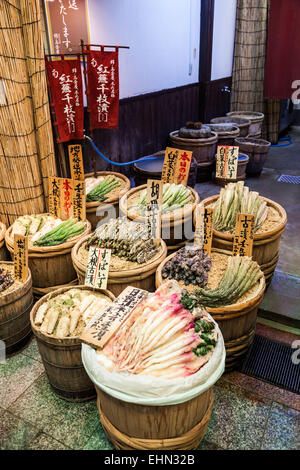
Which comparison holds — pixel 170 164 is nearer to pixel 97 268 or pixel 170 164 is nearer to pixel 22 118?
pixel 22 118

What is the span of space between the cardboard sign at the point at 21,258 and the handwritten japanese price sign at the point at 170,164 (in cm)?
264

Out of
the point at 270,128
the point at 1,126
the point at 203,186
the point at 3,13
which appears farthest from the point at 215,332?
the point at 270,128

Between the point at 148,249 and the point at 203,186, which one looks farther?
the point at 203,186

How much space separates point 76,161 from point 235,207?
110 inches

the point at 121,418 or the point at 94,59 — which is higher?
the point at 94,59

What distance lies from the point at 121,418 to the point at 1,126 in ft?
13.8

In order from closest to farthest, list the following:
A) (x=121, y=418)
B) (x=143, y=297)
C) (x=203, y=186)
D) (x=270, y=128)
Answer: (x=121, y=418)
(x=143, y=297)
(x=203, y=186)
(x=270, y=128)

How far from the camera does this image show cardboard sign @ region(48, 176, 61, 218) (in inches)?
208

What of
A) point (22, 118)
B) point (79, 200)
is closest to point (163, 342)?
point (79, 200)

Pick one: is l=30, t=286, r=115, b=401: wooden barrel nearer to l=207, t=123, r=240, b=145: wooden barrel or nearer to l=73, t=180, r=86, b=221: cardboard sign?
l=73, t=180, r=86, b=221: cardboard sign

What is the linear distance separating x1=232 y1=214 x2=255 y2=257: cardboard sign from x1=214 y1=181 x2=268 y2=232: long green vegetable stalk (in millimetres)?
455

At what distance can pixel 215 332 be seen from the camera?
9.82 feet

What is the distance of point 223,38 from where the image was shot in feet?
36.1

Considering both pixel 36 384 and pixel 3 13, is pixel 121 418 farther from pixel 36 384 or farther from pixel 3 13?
pixel 3 13
